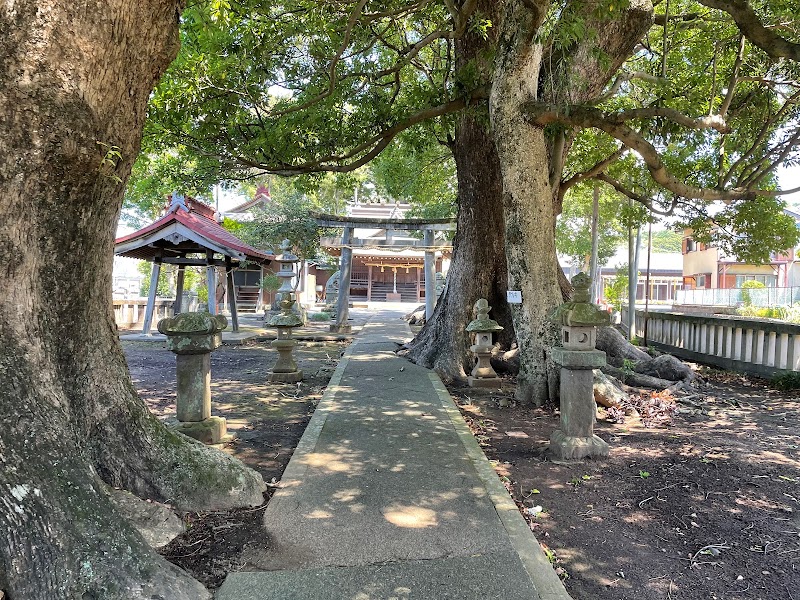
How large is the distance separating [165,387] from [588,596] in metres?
7.14

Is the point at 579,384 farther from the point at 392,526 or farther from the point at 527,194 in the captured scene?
the point at 527,194

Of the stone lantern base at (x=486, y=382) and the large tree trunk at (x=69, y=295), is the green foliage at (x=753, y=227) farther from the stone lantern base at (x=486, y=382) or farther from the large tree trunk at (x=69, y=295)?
the large tree trunk at (x=69, y=295)

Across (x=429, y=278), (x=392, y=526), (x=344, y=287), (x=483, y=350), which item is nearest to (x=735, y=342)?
(x=483, y=350)

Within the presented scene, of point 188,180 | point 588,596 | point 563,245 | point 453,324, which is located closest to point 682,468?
point 588,596

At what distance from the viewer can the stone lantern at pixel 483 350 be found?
8156mm

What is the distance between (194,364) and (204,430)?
633 millimetres

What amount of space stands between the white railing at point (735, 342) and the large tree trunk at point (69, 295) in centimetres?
894

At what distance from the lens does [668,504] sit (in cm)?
363

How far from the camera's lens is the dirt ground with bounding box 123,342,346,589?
2.85 metres

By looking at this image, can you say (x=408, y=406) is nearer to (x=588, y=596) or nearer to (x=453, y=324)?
(x=453, y=324)

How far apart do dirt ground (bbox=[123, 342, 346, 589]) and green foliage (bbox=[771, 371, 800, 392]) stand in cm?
703

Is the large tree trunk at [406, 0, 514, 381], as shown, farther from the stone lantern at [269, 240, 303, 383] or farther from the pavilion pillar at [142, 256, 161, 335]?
the pavilion pillar at [142, 256, 161, 335]

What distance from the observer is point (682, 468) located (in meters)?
4.26

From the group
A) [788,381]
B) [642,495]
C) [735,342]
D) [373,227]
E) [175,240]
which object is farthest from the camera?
[373,227]
